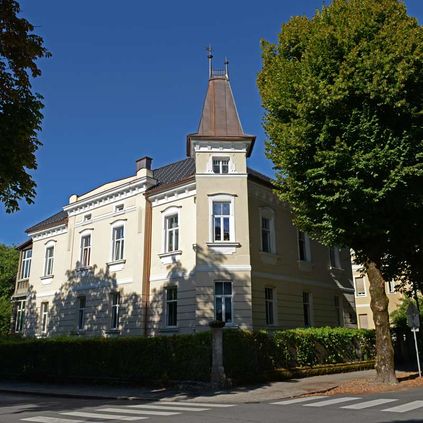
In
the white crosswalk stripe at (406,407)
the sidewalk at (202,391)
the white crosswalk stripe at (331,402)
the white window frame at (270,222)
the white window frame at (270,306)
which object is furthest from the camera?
the white window frame at (270,222)

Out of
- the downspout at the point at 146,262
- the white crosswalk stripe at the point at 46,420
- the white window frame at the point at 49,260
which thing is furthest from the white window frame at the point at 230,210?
the white window frame at the point at 49,260

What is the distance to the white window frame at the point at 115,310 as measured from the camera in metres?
25.6

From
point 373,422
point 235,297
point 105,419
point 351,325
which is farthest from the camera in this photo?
point 351,325

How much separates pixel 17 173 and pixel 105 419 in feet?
22.9

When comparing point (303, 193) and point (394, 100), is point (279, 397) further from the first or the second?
point (394, 100)

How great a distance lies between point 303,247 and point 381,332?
1037 cm

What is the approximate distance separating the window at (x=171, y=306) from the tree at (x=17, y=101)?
1194cm

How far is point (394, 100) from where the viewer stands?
49.3 ft

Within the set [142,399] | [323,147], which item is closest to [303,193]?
[323,147]

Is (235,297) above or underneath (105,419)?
above

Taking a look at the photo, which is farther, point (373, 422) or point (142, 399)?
point (142, 399)

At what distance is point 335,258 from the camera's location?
29.1 metres

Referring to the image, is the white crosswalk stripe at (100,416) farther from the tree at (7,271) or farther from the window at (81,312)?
the tree at (7,271)

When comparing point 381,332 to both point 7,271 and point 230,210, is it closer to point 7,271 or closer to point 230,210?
point 230,210
